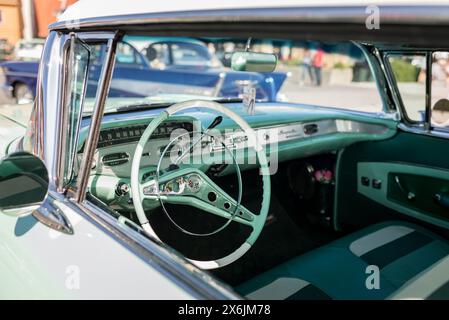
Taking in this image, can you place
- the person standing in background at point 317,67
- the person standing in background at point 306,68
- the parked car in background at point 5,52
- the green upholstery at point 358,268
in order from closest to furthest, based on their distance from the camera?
1. the green upholstery at point 358,268
2. the parked car in background at point 5,52
3. the person standing in background at point 317,67
4. the person standing in background at point 306,68

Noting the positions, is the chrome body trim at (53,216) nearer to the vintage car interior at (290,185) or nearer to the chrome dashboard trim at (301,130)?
the vintage car interior at (290,185)

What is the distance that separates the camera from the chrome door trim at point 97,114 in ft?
4.55

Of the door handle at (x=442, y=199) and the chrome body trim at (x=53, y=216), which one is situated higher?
the chrome body trim at (x=53, y=216)

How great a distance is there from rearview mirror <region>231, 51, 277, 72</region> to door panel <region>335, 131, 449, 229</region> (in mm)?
1564

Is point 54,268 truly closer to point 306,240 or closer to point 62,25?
point 62,25

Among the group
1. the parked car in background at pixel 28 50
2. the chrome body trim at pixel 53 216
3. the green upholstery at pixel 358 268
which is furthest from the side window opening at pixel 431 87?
the parked car in background at pixel 28 50

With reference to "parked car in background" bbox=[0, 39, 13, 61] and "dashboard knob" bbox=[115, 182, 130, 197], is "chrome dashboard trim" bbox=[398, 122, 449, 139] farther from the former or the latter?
"parked car in background" bbox=[0, 39, 13, 61]

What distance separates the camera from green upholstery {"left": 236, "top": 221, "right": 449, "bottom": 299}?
1918mm

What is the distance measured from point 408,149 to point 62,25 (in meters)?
2.49

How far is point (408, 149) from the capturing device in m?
3.09

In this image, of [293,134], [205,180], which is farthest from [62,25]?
[293,134]

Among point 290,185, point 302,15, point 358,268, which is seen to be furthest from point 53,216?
point 290,185

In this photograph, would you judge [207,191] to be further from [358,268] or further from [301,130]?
[301,130]

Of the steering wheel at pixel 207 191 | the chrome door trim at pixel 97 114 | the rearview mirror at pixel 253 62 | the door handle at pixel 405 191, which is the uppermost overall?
the rearview mirror at pixel 253 62
